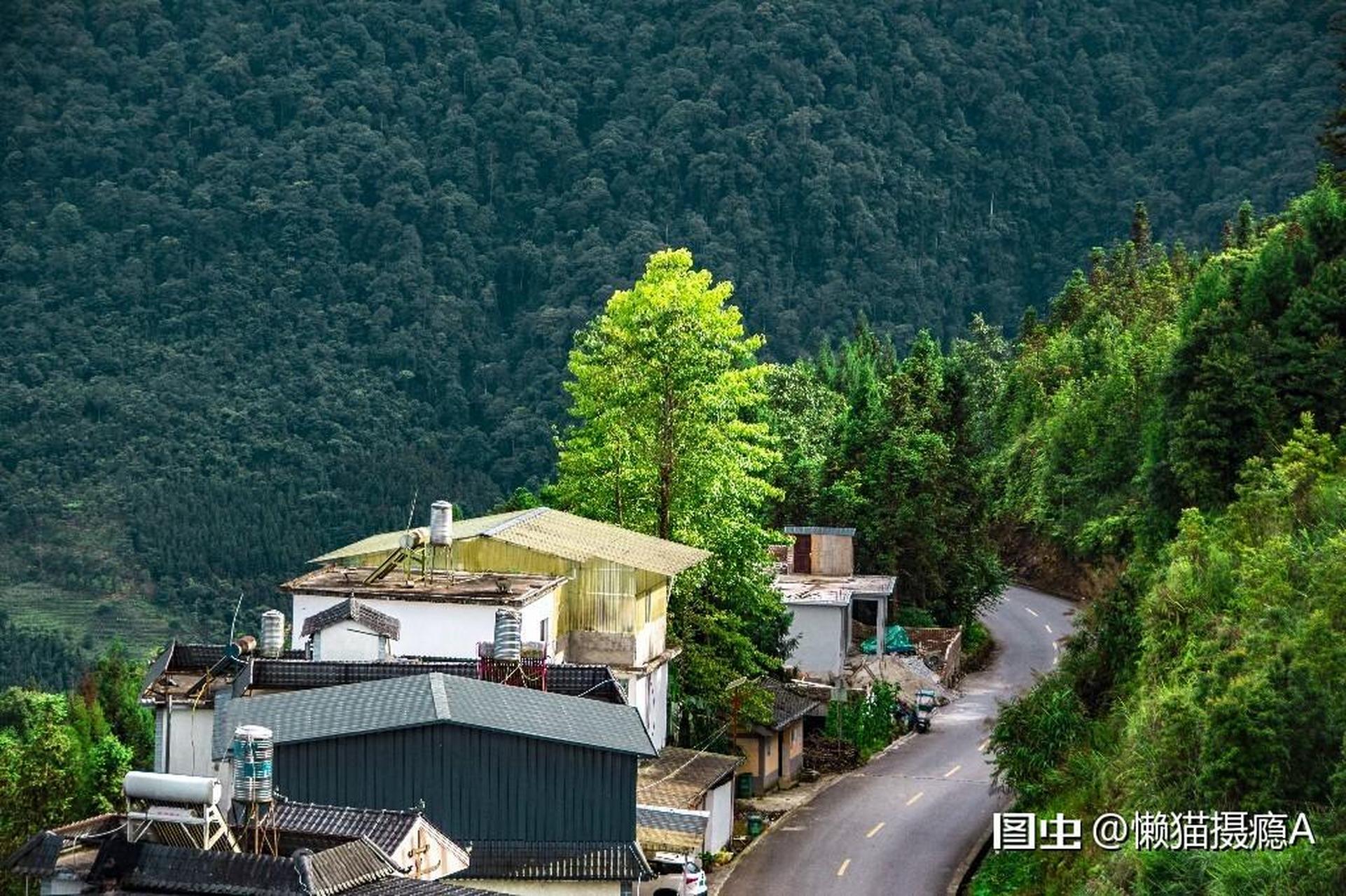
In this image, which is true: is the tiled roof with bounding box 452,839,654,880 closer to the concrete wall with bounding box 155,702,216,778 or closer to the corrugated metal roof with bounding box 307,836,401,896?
the corrugated metal roof with bounding box 307,836,401,896

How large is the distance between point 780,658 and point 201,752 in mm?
31225

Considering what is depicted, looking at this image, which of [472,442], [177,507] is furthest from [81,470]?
[472,442]

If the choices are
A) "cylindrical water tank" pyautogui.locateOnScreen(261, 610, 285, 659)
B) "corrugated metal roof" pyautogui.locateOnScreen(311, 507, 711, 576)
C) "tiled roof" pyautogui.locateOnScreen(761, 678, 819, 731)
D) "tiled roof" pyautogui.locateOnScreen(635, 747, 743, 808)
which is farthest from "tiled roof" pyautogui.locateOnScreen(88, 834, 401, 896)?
"tiled roof" pyautogui.locateOnScreen(761, 678, 819, 731)

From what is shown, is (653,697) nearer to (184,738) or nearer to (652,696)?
(652,696)

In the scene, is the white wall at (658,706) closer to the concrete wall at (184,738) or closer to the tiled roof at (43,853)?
the concrete wall at (184,738)

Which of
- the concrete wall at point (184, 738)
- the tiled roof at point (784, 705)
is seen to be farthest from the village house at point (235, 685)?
the tiled roof at point (784, 705)

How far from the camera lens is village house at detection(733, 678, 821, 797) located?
197 feet

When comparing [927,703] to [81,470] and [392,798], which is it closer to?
[392,798]

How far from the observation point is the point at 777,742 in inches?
2429

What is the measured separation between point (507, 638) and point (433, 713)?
5.92 meters

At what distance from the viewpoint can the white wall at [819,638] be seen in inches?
2889

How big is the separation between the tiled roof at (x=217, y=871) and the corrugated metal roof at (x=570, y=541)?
2430 cm

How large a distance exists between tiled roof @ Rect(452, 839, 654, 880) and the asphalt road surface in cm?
1222

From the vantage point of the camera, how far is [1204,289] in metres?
66.3
